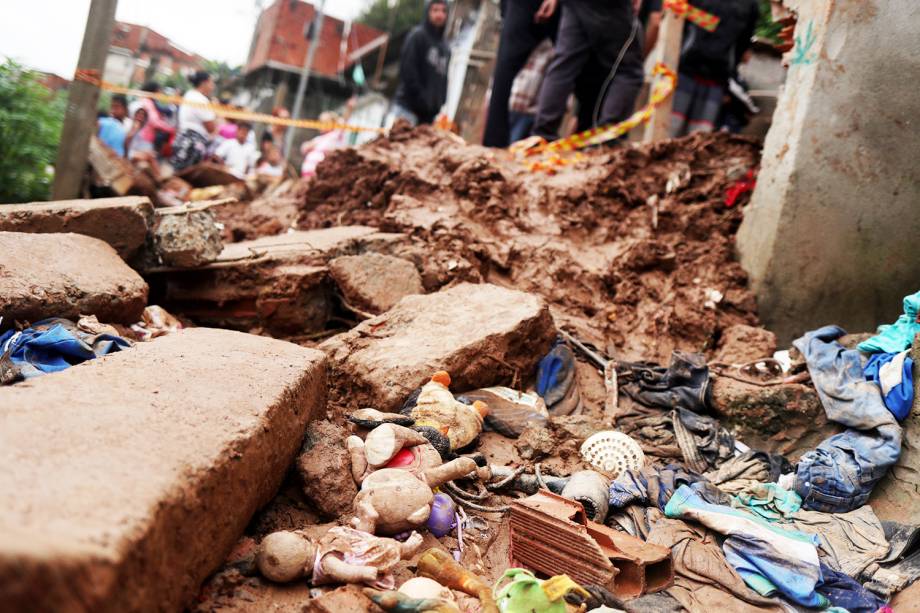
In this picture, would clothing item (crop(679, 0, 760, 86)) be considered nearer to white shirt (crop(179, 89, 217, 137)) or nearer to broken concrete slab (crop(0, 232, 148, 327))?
broken concrete slab (crop(0, 232, 148, 327))

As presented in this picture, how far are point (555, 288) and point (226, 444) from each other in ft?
10.2

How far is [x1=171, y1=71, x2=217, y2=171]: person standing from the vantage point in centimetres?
900

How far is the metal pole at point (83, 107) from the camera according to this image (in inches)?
222

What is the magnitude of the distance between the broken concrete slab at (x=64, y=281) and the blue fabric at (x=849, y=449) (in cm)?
358

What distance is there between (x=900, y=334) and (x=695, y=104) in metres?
4.36

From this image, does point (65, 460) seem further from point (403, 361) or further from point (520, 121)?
point (520, 121)

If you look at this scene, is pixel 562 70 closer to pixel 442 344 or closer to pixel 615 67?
pixel 615 67

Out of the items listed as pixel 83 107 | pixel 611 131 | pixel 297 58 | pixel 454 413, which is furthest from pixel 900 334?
pixel 297 58

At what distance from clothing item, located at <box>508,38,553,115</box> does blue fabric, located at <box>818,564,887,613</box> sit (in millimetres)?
5218

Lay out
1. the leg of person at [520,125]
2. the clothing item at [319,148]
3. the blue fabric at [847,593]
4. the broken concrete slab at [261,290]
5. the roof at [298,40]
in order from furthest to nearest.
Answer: the roof at [298,40] → the clothing item at [319,148] → the leg of person at [520,125] → the broken concrete slab at [261,290] → the blue fabric at [847,593]

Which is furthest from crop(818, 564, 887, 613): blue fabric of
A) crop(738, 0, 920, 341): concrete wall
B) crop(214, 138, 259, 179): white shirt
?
crop(214, 138, 259, 179): white shirt

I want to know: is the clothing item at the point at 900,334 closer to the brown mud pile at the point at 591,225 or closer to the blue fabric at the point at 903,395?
the blue fabric at the point at 903,395

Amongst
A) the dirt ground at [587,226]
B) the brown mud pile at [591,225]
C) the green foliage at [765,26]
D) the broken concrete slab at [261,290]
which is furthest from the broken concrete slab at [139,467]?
the green foliage at [765,26]

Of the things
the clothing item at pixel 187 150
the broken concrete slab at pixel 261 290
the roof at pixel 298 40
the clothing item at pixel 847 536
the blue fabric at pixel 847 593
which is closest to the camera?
the blue fabric at pixel 847 593
